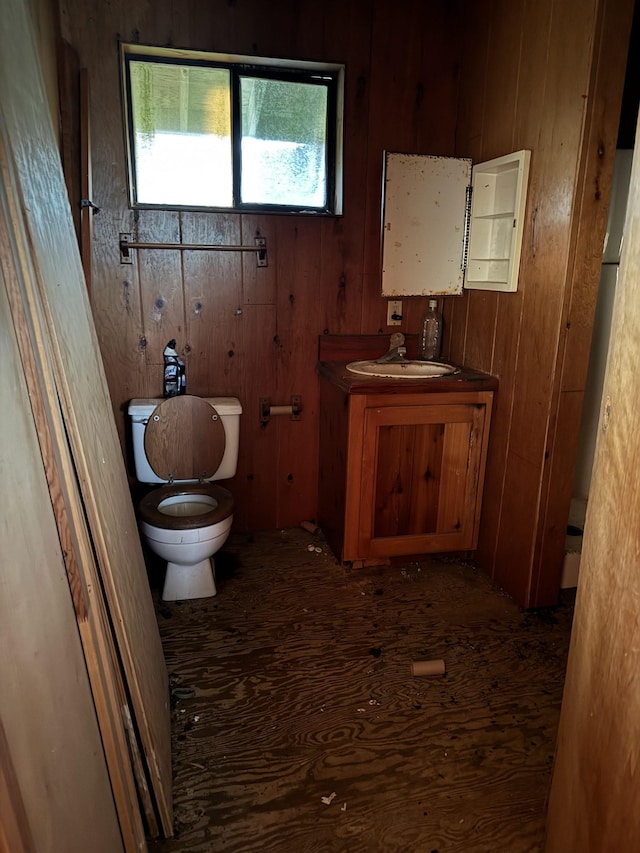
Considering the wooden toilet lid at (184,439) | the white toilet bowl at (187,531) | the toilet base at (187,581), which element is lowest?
the toilet base at (187,581)

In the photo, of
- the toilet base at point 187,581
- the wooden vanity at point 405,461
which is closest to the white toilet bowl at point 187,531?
the toilet base at point 187,581

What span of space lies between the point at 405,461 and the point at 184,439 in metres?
0.95

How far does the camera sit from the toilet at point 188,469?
235 cm

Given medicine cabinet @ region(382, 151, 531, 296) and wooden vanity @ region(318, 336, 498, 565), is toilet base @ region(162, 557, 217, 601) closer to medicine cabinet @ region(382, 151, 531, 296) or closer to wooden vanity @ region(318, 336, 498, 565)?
wooden vanity @ region(318, 336, 498, 565)

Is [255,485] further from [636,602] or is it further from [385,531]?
[636,602]

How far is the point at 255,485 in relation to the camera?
3.00 m

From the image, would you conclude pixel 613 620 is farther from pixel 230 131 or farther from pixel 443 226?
pixel 230 131

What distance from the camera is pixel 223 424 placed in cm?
263

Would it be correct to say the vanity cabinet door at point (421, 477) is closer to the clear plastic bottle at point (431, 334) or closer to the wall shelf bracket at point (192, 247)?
the clear plastic bottle at point (431, 334)

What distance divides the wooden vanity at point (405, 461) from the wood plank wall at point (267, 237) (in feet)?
1.10

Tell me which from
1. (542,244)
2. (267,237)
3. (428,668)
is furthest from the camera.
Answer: (267,237)

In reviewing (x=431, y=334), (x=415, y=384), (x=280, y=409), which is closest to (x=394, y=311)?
(x=431, y=334)

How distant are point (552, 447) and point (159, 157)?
2006 mm

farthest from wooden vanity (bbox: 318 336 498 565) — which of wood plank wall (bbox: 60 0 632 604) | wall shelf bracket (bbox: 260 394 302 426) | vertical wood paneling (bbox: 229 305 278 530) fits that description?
vertical wood paneling (bbox: 229 305 278 530)
